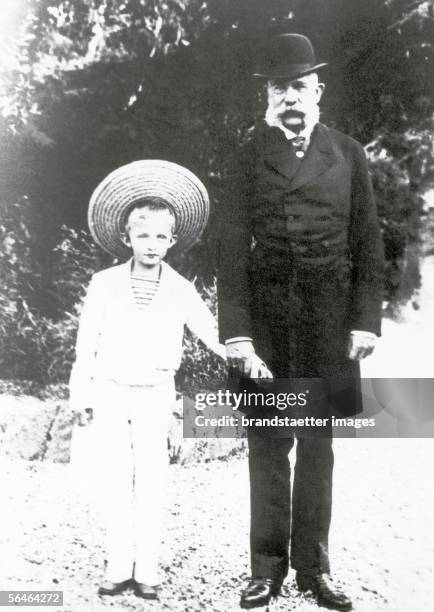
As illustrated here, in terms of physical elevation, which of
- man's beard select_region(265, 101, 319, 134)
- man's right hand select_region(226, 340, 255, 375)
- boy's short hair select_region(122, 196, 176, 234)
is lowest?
man's right hand select_region(226, 340, 255, 375)

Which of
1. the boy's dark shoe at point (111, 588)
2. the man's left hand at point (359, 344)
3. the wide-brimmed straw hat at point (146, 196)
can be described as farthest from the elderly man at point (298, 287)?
the boy's dark shoe at point (111, 588)

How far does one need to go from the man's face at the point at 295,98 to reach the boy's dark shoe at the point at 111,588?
1570mm

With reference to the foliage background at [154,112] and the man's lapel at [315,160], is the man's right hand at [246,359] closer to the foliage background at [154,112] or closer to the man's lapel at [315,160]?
the foliage background at [154,112]

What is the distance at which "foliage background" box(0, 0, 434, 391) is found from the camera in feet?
9.04

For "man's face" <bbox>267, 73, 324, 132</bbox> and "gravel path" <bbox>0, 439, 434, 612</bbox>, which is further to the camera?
"gravel path" <bbox>0, 439, 434, 612</bbox>

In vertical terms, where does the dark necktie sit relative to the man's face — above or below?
below

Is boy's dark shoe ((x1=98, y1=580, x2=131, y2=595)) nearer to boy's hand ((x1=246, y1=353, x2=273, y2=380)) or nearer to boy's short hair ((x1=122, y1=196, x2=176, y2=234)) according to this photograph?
boy's hand ((x1=246, y1=353, x2=273, y2=380))

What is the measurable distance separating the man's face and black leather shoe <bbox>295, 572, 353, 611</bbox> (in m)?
1.43

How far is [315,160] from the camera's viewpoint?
98.8 inches

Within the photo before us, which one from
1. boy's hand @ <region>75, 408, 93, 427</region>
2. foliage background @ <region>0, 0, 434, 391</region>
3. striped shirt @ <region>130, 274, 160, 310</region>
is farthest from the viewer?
foliage background @ <region>0, 0, 434, 391</region>

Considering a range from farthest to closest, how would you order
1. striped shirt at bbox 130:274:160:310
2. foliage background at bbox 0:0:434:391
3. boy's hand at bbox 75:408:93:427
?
foliage background at bbox 0:0:434:391 < striped shirt at bbox 130:274:160:310 < boy's hand at bbox 75:408:93:427

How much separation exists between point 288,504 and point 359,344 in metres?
0.56

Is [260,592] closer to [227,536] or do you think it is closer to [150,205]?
[227,536]

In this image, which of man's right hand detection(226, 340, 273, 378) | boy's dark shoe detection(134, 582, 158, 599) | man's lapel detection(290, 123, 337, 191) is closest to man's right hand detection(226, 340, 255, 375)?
man's right hand detection(226, 340, 273, 378)
